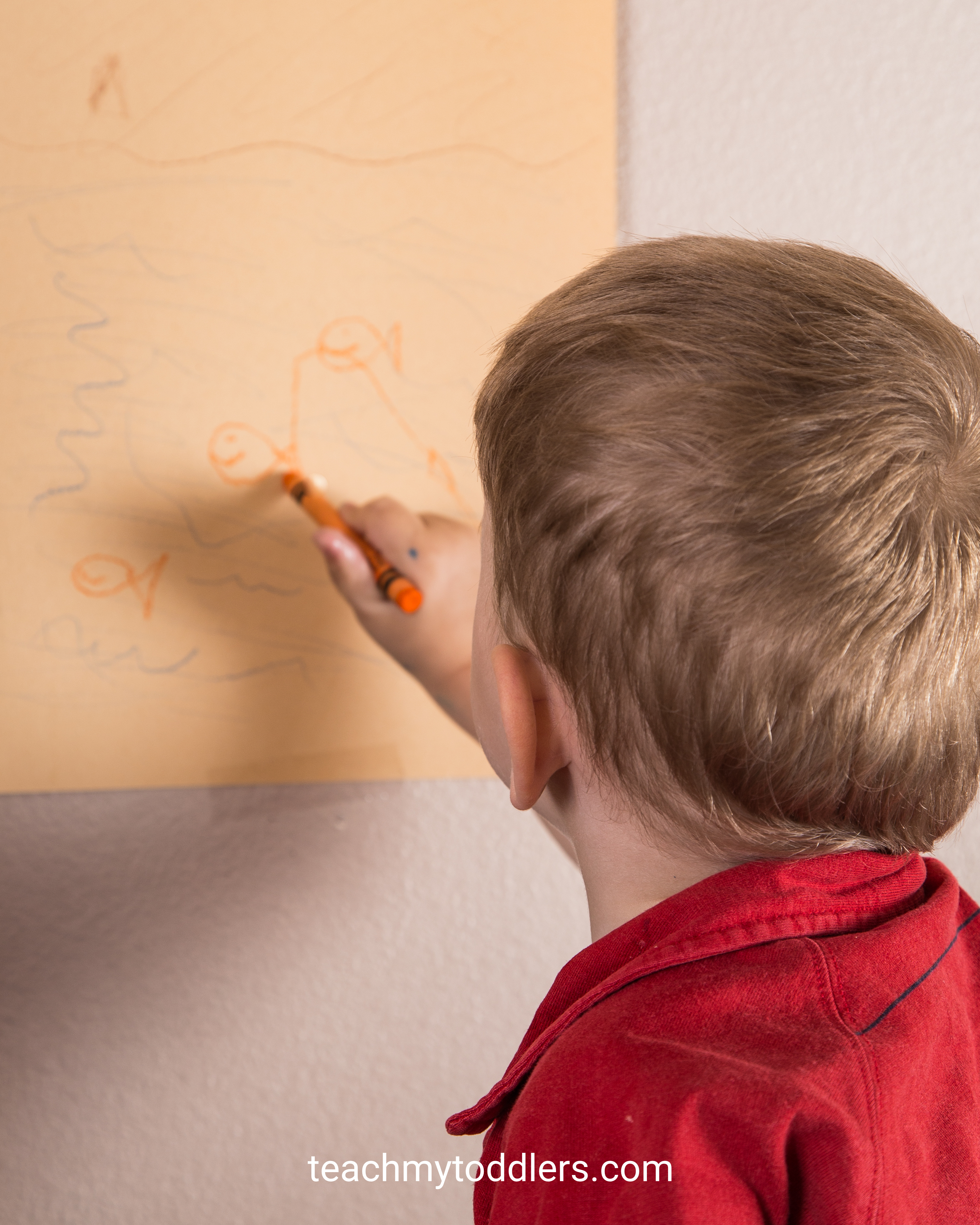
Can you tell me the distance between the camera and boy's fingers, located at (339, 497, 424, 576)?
2.00ft

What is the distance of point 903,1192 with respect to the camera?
332mm

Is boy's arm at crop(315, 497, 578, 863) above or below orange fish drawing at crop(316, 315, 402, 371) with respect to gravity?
below

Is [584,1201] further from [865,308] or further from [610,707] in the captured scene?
[865,308]

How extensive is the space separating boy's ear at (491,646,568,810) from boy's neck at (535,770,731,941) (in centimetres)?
3

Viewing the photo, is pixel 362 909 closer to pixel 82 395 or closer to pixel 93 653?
pixel 93 653

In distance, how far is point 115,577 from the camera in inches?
23.0

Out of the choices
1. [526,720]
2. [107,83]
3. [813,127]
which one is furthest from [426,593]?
[813,127]

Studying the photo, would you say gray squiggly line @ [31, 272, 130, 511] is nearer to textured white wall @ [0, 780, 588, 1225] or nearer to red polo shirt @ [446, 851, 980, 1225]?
textured white wall @ [0, 780, 588, 1225]

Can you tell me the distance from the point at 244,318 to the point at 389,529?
16 centimetres

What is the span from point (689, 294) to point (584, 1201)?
1.05 feet

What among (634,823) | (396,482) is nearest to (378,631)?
(396,482)

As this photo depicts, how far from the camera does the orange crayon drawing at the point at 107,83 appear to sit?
0.55m

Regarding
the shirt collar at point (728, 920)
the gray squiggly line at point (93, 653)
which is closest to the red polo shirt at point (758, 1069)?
the shirt collar at point (728, 920)

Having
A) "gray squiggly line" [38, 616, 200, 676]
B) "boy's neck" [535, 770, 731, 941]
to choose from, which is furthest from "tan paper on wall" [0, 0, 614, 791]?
"boy's neck" [535, 770, 731, 941]
